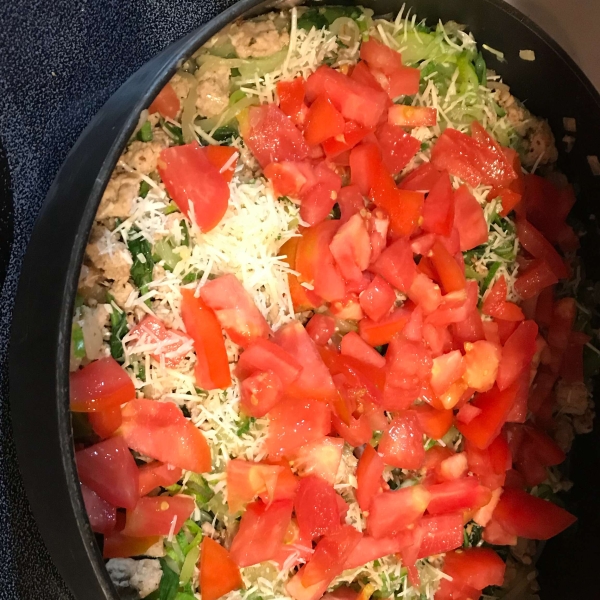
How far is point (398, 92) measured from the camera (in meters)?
1.43

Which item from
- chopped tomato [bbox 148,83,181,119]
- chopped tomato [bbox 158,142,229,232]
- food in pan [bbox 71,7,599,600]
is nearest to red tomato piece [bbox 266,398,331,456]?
food in pan [bbox 71,7,599,600]

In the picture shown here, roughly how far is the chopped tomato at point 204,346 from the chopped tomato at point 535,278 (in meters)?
0.81

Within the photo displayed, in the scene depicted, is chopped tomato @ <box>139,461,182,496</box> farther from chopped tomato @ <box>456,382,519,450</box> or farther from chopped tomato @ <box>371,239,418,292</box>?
chopped tomato @ <box>456,382,519,450</box>

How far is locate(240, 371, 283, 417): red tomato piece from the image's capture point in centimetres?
118

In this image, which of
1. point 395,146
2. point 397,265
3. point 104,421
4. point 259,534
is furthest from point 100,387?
point 395,146

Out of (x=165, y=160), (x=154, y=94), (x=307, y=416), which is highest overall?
(x=154, y=94)

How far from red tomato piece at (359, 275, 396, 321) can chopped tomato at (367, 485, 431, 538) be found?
394 mm

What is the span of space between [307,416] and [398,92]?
0.76 metres

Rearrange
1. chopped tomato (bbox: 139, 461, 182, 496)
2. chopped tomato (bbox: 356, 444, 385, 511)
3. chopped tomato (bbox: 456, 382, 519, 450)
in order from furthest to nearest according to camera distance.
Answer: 1. chopped tomato (bbox: 456, 382, 519, 450)
2. chopped tomato (bbox: 356, 444, 385, 511)
3. chopped tomato (bbox: 139, 461, 182, 496)

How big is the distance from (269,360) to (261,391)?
0.20ft

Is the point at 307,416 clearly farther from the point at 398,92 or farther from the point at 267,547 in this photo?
the point at 398,92

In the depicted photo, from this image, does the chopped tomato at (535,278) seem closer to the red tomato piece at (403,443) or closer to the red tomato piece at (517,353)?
Result: the red tomato piece at (517,353)

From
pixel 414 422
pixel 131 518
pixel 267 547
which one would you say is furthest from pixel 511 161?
pixel 131 518

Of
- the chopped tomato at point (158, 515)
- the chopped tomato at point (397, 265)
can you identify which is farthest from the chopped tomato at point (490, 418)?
the chopped tomato at point (158, 515)
